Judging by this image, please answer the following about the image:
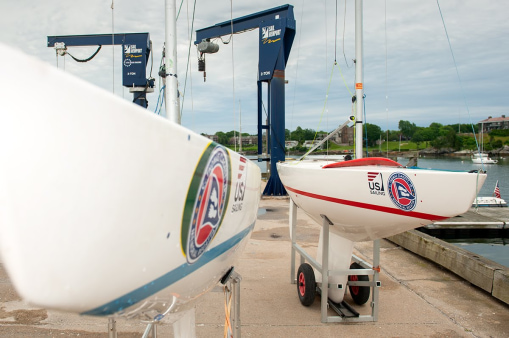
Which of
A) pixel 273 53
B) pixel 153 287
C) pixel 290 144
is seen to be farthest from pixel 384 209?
pixel 290 144

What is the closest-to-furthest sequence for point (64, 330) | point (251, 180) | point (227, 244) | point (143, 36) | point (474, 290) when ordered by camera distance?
point (227, 244) → point (251, 180) → point (64, 330) → point (474, 290) → point (143, 36)

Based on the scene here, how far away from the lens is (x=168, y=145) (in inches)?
47.1

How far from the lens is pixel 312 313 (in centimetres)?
383

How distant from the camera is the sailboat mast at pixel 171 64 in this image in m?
3.97

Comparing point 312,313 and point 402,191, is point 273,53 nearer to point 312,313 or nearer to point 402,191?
point 312,313

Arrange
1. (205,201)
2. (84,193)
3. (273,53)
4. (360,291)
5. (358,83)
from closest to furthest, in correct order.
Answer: (84,193)
(205,201)
(360,291)
(358,83)
(273,53)

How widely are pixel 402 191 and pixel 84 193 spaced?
2.46 m

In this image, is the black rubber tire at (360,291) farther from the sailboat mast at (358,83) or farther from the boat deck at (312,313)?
the sailboat mast at (358,83)

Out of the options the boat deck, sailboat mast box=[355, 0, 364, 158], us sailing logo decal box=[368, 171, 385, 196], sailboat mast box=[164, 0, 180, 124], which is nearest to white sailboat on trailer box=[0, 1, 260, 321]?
us sailing logo decal box=[368, 171, 385, 196]

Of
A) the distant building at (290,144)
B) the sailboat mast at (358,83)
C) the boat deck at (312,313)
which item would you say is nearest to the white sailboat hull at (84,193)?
the boat deck at (312,313)

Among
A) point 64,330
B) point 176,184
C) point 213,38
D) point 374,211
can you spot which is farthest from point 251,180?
point 213,38

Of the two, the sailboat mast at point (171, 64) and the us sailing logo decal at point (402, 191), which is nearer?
the us sailing logo decal at point (402, 191)

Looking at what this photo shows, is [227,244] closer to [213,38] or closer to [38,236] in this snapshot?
[38,236]

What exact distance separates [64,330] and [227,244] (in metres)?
2.41
